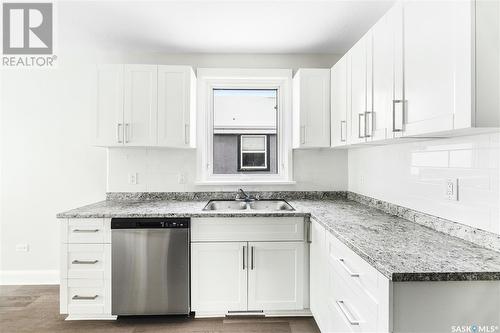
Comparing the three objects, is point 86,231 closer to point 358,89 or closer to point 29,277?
point 29,277

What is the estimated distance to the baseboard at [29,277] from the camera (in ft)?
10.5

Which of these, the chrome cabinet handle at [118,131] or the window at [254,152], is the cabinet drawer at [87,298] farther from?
the window at [254,152]

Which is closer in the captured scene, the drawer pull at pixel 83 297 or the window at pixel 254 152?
the drawer pull at pixel 83 297

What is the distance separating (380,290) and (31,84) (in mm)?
3665

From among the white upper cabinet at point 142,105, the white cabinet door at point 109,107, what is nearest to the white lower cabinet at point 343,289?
the white upper cabinet at point 142,105

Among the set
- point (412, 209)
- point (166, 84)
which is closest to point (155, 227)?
point (166, 84)

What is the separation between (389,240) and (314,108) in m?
1.64

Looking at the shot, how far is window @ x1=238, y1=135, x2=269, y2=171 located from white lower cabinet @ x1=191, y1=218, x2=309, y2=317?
1025 mm

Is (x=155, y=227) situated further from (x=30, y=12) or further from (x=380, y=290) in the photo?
(x=30, y=12)

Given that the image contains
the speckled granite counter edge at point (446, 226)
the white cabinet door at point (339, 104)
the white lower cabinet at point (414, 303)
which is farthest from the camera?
the white cabinet door at point (339, 104)

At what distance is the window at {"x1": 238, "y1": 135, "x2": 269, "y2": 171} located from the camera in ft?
11.0

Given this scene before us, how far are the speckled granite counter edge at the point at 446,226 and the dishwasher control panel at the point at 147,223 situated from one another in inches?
61.9

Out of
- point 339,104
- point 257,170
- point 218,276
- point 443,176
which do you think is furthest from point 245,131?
point 443,176

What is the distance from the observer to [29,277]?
321 centimetres
